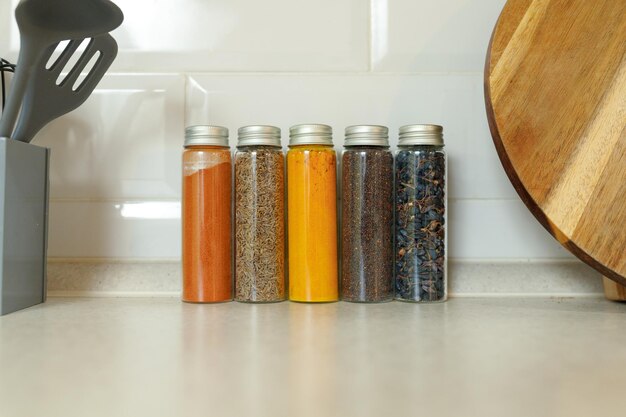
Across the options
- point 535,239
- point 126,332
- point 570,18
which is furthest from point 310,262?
point 570,18

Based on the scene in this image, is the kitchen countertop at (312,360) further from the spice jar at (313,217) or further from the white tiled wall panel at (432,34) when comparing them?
the white tiled wall panel at (432,34)

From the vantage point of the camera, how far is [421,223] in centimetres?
82

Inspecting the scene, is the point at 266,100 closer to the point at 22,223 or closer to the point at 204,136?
the point at 204,136

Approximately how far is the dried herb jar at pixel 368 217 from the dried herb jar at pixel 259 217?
0.10 meters

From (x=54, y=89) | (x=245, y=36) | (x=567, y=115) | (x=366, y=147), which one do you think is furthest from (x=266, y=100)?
(x=567, y=115)

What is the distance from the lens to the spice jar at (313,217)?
826 millimetres

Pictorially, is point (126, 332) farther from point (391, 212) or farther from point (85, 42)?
point (85, 42)

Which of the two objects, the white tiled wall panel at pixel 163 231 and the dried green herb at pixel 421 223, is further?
the white tiled wall panel at pixel 163 231

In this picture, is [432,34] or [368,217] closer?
[368,217]

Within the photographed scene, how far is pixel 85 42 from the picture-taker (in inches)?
37.1

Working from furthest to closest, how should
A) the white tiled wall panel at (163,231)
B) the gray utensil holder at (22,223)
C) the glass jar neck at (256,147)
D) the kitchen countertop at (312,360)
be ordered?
the white tiled wall panel at (163,231)
the glass jar neck at (256,147)
the gray utensil holder at (22,223)
the kitchen countertop at (312,360)

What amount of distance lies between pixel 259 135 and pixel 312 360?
15.1 inches

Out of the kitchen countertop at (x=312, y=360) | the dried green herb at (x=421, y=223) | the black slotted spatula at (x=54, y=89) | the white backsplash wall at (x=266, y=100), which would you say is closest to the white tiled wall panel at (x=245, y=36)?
the white backsplash wall at (x=266, y=100)

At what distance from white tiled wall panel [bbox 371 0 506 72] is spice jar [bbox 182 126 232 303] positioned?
0.31 metres
